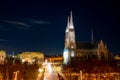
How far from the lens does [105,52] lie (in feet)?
370

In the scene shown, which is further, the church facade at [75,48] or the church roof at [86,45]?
the church roof at [86,45]

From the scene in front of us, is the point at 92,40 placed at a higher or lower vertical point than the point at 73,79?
higher

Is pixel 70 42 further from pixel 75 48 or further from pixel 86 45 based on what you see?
pixel 86 45

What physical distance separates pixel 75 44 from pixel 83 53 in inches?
208

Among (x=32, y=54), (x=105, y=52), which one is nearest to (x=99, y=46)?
(x=105, y=52)

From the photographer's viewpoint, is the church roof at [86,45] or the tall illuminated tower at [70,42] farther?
the church roof at [86,45]

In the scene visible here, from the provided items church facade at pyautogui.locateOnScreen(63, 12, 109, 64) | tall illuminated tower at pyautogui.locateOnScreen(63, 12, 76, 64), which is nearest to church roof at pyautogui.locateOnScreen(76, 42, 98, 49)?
church facade at pyautogui.locateOnScreen(63, 12, 109, 64)

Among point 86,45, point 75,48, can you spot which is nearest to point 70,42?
point 75,48

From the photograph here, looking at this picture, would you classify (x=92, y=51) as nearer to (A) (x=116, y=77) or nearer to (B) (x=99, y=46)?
(B) (x=99, y=46)

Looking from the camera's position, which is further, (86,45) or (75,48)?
(86,45)

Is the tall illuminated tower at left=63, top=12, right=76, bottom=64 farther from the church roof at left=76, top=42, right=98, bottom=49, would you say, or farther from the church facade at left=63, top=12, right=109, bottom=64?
the church roof at left=76, top=42, right=98, bottom=49

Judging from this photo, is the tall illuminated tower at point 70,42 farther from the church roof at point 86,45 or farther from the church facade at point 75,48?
the church roof at point 86,45

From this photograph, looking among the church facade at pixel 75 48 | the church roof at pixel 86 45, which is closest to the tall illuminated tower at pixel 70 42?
the church facade at pixel 75 48

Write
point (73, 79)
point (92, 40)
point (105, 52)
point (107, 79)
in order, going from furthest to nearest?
point (92, 40)
point (105, 52)
point (73, 79)
point (107, 79)
